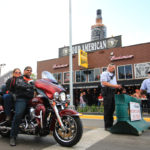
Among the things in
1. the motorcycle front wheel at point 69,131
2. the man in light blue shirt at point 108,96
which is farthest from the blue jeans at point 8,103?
the man in light blue shirt at point 108,96

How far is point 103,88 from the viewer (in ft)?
16.7

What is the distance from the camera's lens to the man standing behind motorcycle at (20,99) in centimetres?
363

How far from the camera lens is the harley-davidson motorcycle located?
3375 mm

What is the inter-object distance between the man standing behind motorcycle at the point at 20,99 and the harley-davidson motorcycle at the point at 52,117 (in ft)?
0.34

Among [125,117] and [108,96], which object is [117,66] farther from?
[125,117]

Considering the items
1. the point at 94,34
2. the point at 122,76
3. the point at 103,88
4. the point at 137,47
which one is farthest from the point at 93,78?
the point at 94,34

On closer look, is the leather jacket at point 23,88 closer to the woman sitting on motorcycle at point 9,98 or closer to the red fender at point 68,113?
the woman sitting on motorcycle at point 9,98

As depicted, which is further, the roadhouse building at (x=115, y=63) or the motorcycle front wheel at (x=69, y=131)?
the roadhouse building at (x=115, y=63)

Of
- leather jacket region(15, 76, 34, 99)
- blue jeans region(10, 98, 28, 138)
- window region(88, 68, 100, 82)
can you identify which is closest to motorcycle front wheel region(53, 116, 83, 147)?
blue jeans region(10, 98, 28, 138)

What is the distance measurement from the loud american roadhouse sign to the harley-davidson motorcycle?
1943 centimetres

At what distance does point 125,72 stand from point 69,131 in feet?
65.3

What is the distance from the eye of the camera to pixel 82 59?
77.9ft

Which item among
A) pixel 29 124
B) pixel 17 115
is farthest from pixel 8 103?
pixel 29 124

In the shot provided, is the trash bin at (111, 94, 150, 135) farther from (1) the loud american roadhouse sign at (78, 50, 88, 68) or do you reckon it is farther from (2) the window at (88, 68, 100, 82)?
(2) the window at (88, 68, 100, 82)
